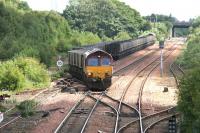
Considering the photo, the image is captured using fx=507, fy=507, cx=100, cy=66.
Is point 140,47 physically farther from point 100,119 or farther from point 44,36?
point 100,119

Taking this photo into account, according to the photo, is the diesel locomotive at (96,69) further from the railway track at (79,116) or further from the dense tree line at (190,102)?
the dense tree line at (190,102)

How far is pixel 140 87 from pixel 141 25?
112m

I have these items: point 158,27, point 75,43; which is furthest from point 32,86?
point 158,27

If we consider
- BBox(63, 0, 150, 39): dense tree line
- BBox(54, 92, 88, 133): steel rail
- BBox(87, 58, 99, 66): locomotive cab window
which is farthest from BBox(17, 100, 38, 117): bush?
BBox(63, 0, 150, 39): dense tree line

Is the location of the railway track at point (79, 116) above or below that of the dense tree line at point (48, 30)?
below

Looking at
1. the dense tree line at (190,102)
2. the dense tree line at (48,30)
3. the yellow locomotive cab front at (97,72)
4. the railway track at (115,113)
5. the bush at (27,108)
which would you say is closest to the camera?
the dense tree line at (190,102)

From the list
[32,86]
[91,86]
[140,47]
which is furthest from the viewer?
[140,47]

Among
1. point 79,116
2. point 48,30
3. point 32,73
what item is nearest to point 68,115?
point 79,116

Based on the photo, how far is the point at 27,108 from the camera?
22.7 metres

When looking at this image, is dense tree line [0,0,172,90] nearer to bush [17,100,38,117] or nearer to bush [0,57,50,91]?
bush [0,57,50,91]

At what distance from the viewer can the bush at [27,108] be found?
21.8 metres

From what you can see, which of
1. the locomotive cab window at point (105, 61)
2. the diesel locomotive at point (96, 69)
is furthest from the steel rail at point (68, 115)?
the locomotive cab window at point (105, 61)

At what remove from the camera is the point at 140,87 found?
32.8 metres

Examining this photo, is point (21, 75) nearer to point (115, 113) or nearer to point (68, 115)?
point (115, 113)
